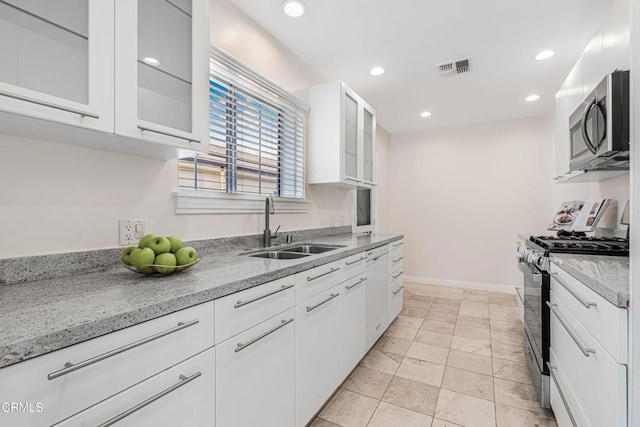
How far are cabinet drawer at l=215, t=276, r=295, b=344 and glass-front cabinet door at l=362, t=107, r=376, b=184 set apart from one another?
2001 mm

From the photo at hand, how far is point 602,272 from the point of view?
3.90 feet

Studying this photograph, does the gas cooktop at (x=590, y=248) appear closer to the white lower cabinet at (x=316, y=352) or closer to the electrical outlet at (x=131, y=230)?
the white lower cabinet at (x=316, y=352)

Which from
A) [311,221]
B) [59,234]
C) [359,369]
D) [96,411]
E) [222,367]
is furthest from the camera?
[311,221]

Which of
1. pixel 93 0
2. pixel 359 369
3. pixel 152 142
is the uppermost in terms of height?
pixel 93 0

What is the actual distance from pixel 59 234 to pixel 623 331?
6.68 ft

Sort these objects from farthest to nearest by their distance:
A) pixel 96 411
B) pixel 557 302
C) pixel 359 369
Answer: pixel 359 369 → pixel 557 302 → pixel 96 411

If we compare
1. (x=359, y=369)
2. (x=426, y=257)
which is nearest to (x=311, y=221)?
(x=359, y=369)

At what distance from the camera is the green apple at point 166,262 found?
43.9 inches

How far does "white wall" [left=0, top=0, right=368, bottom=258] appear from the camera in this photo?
106cm

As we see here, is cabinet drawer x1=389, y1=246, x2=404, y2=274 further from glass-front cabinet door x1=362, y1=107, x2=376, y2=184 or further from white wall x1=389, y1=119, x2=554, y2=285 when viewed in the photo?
white wall x1=389, y1=119, x2=554, y2=285

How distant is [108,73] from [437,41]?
7.82 feet

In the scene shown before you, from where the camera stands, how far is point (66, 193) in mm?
1181

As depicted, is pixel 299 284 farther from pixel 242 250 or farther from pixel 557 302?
pixel 557 302

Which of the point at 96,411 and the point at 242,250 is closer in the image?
the point at 96,411
